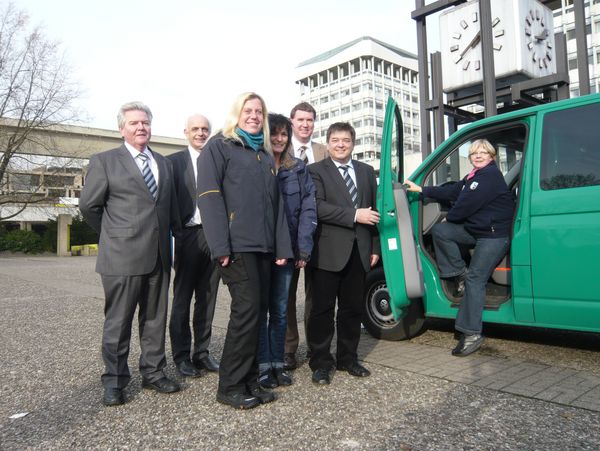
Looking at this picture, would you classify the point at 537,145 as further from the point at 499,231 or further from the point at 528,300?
the point at 528,300

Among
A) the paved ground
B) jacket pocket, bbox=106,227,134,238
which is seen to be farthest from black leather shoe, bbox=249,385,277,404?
jacket pocket, bbox=106,227,134,238

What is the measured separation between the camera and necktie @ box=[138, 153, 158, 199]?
3549mm

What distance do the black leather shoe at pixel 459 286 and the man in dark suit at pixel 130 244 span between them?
2604 mm

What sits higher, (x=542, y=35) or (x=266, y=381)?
(x=542, y=35)

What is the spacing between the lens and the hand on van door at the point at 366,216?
3818 mm

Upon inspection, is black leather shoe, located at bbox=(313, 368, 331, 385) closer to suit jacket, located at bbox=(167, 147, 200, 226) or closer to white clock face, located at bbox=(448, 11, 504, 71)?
suit jacket, located at bbox=(167, 147, 200, 226)

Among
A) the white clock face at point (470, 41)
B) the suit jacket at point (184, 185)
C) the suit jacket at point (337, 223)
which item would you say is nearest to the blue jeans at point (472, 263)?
the suit jacket at point (337, 223)

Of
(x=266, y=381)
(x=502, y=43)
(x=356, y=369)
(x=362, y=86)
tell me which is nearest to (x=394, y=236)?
(x=356, y=369)

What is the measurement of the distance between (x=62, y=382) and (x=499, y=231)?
3.67m

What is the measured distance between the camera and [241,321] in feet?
10.8

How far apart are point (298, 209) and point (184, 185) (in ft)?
3.34

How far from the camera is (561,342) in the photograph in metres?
4.83

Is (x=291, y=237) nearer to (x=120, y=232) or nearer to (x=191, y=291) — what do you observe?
(x=191, y=291)

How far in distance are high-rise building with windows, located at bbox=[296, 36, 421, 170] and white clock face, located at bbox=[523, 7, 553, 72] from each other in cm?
6759
